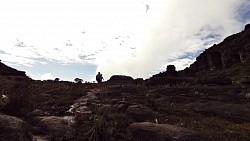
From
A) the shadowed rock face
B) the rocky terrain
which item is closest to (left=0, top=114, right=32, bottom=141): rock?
the rocky terrain

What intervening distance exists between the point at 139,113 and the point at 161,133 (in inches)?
179

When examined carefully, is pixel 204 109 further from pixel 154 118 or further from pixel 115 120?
pixel 115 120

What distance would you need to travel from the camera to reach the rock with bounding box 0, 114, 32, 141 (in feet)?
37.8

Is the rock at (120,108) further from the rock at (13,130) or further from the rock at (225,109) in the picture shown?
the rock at (13,130)

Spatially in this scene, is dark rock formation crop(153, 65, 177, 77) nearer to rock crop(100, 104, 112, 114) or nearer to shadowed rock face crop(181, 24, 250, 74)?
shadowed rock face crop(181, 24, 250, 74)

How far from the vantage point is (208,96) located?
28.7 metres

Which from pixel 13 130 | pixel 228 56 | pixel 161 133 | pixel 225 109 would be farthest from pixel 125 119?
pixel 228 56

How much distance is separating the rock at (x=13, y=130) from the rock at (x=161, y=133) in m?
5.69

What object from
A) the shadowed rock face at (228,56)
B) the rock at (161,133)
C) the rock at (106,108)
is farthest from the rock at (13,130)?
the shadowed rock face at (228,56)

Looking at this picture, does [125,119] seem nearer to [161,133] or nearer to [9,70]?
[161,133]

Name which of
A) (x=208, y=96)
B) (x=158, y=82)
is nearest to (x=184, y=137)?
(x=208, y=96)

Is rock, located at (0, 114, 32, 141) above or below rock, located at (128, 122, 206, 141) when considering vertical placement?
above

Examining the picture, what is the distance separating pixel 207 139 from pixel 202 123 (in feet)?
14.4

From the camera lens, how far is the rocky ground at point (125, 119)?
14.1m
